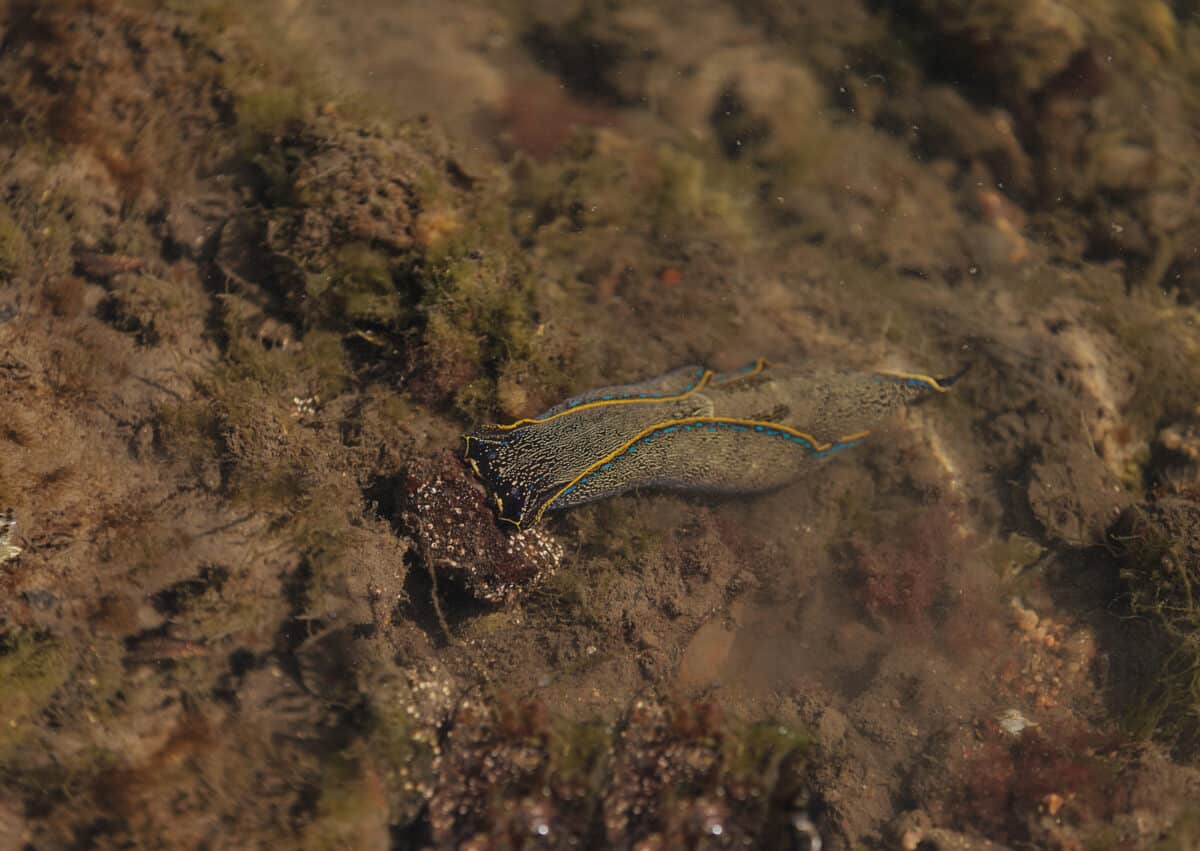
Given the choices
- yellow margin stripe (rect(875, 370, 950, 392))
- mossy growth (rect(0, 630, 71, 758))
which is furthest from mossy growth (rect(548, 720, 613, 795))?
yellow margin stripe (rect(875, 370, 950, 392))

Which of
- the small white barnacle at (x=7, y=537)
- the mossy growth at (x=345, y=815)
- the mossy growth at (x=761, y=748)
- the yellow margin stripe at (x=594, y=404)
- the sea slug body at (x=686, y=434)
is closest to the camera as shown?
the mossy growth at (x=345, y=815)

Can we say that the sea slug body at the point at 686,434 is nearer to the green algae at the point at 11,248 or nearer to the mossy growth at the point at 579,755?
the mossy growth at the point at 579,755

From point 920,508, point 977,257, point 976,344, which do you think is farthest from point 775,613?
point 977,257

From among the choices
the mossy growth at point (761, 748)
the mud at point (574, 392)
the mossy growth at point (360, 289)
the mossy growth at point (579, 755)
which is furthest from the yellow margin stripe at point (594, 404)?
the mossy growth at point (761, 748)

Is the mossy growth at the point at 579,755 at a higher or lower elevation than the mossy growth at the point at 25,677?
higher

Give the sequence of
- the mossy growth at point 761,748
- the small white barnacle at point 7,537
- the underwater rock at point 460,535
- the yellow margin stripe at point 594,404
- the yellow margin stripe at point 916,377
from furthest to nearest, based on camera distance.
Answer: the yellow margin stripe at point 916,377
the yellow margin stripe at point 594,404
the underwater rock at point 460,535
the mossy growth at point 761,748
the small white barnacle at point 7,537

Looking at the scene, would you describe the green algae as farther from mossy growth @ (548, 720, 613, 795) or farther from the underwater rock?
mossy growth @ (548, 720, 613, 795)

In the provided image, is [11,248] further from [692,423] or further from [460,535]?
[692,423]
